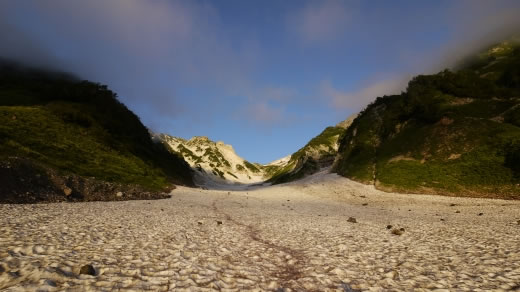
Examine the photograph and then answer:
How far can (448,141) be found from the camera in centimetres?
4847

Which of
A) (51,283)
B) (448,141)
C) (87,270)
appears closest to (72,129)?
(87,270)

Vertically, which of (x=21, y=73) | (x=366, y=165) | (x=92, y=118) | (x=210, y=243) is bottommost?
(x=210, y=243)

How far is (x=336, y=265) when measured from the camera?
1016 cm

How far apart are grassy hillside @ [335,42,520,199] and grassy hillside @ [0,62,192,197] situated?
1819 inches

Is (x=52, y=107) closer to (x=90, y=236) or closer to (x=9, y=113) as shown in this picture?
(x=9, y=113)

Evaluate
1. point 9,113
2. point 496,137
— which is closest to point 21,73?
Answer: point 9,113

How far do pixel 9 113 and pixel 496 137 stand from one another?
256 ft

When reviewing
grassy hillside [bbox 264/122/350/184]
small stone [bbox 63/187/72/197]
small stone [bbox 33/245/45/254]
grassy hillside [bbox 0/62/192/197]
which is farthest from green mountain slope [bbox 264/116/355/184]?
small stone [bbox 33/245/45/254]

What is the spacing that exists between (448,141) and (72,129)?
71.7 metres

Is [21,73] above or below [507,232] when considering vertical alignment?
above

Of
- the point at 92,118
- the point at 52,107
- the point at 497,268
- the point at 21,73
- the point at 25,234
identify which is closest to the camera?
the point at 497,268

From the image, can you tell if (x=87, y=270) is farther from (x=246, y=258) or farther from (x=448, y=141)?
(x=448, y=141)

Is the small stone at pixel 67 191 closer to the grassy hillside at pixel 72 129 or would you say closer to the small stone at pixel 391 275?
the grassy hillside at pixel 72 129

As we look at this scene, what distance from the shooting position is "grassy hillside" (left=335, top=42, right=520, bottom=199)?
127 feet
